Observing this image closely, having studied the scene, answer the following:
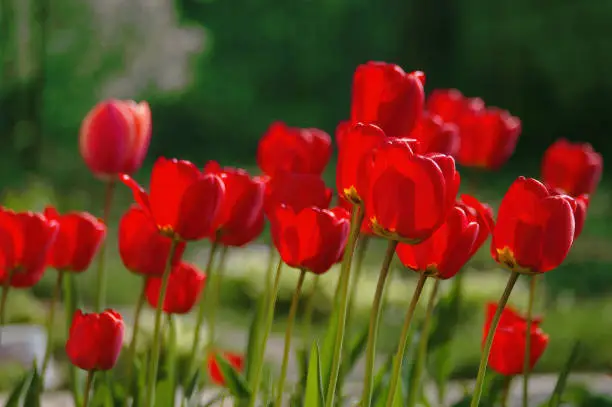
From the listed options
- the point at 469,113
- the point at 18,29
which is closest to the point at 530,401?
the point at 469,113

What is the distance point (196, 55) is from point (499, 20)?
4.81 meters

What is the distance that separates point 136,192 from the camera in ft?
4.63

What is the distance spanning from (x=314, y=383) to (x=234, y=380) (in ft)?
0.79

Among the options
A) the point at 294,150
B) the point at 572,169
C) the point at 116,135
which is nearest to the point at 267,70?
the point at 572,169

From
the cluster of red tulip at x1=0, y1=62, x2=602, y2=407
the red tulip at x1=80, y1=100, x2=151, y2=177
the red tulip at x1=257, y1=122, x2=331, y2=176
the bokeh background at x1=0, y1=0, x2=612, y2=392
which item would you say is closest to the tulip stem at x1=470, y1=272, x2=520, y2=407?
the cluster of red tulip at x1=0, y1=62, x2=602, y2=407

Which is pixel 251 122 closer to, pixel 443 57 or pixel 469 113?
pixel 443 57

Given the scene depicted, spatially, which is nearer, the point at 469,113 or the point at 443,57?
the point at 469,113

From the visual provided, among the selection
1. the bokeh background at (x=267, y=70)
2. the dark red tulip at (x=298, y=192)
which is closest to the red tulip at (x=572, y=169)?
the dark red tulip at (x=298, y=192)

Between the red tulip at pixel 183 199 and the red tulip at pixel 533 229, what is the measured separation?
0.39m

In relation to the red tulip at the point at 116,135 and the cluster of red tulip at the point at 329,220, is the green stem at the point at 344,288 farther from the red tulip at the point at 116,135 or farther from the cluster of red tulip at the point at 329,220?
the red tulip at the point at 116,135

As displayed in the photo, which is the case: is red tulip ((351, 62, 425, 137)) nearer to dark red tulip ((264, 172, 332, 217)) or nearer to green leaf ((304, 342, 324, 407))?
dark red tulip ((264, 172, 332, 217))

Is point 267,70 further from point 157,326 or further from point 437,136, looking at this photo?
point 157,326

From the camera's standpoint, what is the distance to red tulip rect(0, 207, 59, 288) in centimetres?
147

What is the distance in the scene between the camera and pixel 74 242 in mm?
Result: 1619
